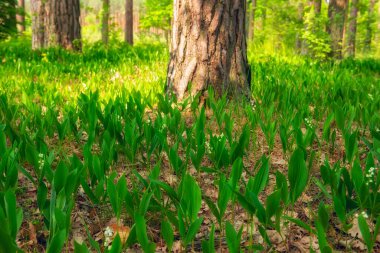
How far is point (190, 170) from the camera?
2914 mm

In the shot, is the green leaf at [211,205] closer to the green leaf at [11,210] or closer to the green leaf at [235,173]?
the green leaf at [235,173]

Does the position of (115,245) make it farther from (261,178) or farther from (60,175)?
(261,178)

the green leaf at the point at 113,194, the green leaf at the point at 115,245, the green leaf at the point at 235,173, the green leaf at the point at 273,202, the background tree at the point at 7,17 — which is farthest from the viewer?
the background tree at the point at 7,17

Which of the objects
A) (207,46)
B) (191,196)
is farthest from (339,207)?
(207,46)

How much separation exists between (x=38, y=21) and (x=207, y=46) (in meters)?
5.94

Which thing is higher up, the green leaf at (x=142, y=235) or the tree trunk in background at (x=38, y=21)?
the tree trunk in background at (x=38, y=21)

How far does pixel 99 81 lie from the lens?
5.39 metres

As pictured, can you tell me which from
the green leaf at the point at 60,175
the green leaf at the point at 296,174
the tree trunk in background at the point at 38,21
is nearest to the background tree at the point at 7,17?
Result: the tree trunk in background at the point at 38,21

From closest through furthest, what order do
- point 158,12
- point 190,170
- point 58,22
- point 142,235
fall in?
point 142,235
point 190,170
point 58,22
point 158,12

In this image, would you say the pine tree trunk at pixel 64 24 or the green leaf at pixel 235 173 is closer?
the green leaf at pixel 235 173

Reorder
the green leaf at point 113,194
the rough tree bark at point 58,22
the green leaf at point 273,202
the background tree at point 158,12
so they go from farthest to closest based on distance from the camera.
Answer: the background tree at point 158,12
the rough tree bark at point 58,22
the green leaf at point 113,194
the green leaf at point 273,202

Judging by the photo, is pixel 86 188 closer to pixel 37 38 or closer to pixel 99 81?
pixel 99 81

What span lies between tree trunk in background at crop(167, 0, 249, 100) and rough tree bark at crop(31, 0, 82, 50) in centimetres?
513

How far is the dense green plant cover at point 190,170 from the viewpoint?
1643 mm
